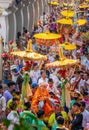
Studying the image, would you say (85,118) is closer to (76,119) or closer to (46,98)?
(76,119)

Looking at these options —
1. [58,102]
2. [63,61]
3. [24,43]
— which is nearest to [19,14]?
[24,43]

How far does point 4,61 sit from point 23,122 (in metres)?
11.7

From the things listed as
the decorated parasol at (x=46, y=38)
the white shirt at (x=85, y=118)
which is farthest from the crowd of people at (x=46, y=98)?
the decorated parasol at (x=46, y=38)

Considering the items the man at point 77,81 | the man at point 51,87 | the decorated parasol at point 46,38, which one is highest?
the decorated parasol at point 46,38

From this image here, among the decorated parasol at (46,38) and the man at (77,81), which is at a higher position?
the decorated parasol at (46,38)

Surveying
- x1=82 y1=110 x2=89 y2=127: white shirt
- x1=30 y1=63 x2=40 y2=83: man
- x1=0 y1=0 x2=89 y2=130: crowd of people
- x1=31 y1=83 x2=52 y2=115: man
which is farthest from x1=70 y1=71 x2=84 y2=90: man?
x1=82 y1=110 x2=89 y2=127: white shirt

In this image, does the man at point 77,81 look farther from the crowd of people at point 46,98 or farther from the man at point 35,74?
the man at point 35,74

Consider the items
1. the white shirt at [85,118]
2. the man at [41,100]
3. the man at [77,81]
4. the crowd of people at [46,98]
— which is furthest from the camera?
the man at [77,81]

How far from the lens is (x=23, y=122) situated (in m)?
1.88

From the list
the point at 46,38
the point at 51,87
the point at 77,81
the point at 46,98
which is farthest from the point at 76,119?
the point at 46,38

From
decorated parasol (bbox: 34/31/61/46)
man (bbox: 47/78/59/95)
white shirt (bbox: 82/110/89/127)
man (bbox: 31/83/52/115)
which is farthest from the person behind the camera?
decorated parasol (bbox: 34/31/61/46)

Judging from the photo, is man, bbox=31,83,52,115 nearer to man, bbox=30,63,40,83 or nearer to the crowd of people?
the crowd of people

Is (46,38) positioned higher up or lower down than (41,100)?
higher up

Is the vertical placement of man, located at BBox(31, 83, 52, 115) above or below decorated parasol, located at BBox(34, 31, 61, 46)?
below
